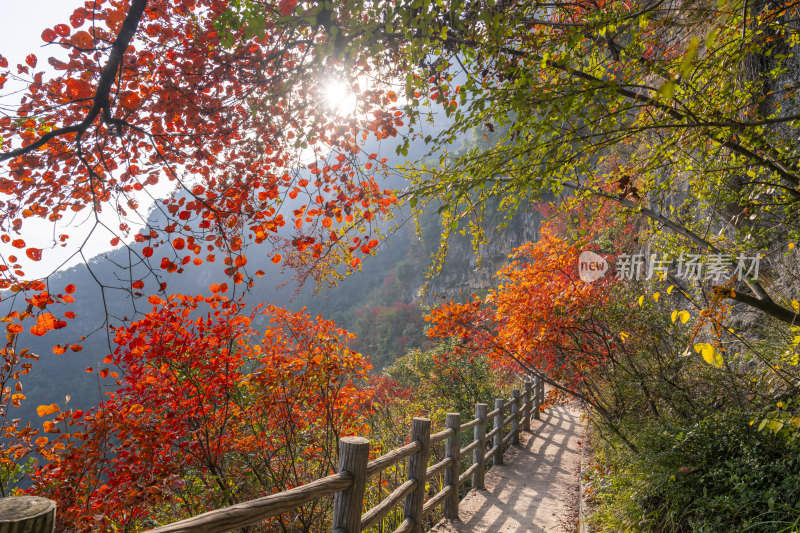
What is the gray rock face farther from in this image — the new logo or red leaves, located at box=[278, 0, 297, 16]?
red leaves, located at box=[278, 0, 297, 16]

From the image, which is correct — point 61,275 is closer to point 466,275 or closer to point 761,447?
point 466,275

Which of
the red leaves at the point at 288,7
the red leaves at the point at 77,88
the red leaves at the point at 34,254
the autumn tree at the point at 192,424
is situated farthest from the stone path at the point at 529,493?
the red leaves at the point at 77,88

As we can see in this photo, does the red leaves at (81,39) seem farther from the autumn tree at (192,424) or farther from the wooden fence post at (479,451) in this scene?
the wooden fence post at (479,451)

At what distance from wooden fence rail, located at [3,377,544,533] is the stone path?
325mm

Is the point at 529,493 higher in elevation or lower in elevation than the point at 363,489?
lower

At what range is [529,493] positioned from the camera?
5840mm

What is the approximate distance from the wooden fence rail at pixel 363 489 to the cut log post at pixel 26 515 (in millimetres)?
312

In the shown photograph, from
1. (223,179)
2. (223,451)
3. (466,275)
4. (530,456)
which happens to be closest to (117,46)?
(223,179)

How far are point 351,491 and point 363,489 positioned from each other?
0.08 m

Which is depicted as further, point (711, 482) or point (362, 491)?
point (711, 482)

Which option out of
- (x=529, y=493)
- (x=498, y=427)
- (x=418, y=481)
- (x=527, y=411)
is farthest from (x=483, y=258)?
(x=418, y=481)

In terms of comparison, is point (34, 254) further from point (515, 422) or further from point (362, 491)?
point (515, 422)

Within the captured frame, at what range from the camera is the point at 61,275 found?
6078cm

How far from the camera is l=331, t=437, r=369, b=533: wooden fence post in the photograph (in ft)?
8.07
